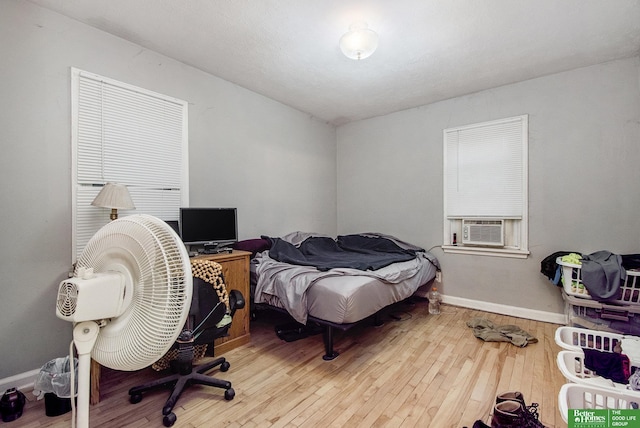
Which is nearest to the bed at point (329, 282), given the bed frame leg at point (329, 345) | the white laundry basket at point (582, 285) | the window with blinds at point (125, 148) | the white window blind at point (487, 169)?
the bed frame leg at point (329, 345)

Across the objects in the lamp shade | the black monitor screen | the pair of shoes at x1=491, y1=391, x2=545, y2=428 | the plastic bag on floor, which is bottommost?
the plastic bag on floor

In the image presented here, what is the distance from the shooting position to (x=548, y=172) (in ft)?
9.73

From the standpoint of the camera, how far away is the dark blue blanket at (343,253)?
2.70 metres

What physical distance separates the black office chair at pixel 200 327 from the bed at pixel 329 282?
0.56 m

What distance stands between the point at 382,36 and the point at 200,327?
2.47 metres

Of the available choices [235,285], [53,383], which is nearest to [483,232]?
[235,285]

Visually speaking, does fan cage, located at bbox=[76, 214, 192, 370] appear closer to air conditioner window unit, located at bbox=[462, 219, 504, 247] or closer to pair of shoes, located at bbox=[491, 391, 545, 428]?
pair of shoes, located at bbox=[491, 391, 545, 428]

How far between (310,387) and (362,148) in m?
3.33

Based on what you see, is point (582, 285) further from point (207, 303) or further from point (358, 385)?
point (207, 303)

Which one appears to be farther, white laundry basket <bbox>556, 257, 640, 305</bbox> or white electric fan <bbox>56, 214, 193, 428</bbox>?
white laundry basket <bbox>556, 257, 640, 305</bbox>

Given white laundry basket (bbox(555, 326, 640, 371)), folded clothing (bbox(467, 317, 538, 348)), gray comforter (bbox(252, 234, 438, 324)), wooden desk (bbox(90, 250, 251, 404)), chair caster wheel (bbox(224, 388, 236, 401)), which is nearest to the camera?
white laundry basket (bbox(555, 326, 640, 371))

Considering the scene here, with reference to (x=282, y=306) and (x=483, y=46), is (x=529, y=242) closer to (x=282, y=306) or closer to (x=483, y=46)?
(x=483, y=46)

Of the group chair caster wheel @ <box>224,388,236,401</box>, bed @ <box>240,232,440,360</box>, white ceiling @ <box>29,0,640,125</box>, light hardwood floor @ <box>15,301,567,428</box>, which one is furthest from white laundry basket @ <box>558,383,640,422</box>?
white ceiling @ <box>29,0,640,125</box>

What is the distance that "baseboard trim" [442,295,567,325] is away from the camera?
2.89 metres
